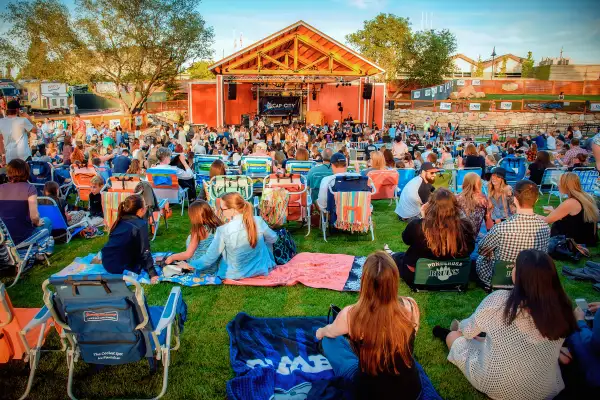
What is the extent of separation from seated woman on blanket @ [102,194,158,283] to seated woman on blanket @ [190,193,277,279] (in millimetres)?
642

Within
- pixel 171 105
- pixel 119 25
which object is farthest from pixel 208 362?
pixel 171 105

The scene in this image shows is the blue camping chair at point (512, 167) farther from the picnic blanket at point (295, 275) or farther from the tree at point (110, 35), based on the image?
the tree at point (110, 35)

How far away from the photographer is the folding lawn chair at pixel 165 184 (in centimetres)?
740

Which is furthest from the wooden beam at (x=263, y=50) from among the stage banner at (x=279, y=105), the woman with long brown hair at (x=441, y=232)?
the woman with long brown hair at (x=441, y=232)

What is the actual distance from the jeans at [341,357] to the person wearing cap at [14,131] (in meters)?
5.91

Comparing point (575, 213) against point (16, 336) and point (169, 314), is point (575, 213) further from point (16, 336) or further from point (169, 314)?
point (16, 336)

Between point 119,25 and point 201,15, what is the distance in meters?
4.64

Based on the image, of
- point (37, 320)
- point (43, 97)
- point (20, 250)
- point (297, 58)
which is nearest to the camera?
point (37, 320)

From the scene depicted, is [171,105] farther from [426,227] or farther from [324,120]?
[426,227]

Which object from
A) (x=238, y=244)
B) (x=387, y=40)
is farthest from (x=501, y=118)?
(x=238, y=244)

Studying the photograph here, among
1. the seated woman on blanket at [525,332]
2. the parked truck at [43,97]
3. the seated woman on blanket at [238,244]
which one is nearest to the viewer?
the seated woman on blanket at [525,332]

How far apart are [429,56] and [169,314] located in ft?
134

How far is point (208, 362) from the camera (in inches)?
130

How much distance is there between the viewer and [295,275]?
190 inches
